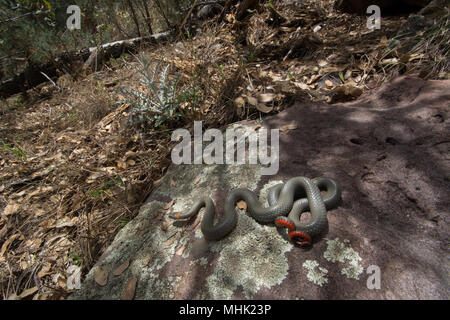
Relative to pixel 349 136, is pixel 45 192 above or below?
below

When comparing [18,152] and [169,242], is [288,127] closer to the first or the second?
[169,242]

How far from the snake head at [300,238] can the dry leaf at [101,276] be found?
1660 mm

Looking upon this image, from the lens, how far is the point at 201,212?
2391mm

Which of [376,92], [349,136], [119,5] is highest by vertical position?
[119,5]

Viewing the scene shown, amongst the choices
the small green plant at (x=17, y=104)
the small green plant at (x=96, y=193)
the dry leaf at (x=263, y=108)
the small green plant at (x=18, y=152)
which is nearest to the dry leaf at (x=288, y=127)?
the dry leaf at (x=263, y=108)

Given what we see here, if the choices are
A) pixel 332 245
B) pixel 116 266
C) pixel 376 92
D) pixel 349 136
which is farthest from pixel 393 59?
pixel 116 266

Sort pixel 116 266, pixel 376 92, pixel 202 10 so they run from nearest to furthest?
pixel 116 266 < pixel 376 92 < pixel 202 10

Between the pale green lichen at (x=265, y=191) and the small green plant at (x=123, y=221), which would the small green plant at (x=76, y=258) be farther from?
the pale green lichen at (x=265, y=191)

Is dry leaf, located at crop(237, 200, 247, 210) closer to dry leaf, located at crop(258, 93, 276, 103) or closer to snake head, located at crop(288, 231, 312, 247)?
snake head, located at crop(288, 231, 312, 247)

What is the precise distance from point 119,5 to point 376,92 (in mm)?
6531

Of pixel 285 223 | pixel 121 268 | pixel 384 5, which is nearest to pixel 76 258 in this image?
pixel 121 268

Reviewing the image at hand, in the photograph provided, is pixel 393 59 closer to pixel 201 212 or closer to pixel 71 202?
pixel 201 212

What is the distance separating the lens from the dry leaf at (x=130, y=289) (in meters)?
1.90

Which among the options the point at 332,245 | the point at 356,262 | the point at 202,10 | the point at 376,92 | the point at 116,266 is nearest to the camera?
the point at 356,262
